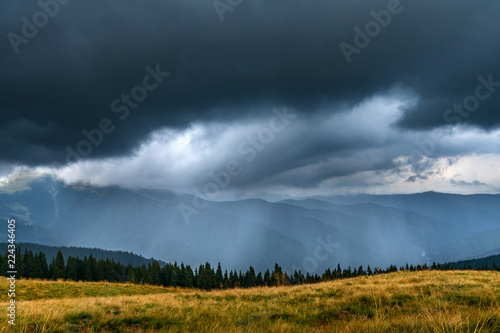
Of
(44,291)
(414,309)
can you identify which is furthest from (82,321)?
(44,291)

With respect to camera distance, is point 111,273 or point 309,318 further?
point 111,273

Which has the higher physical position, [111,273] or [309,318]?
[309,318]

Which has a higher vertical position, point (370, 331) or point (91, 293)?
point (370, 331)

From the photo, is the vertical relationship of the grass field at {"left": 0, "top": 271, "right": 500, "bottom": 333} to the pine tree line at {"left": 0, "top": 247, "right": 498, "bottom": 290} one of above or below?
above

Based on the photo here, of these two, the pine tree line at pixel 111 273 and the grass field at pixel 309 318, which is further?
the pine tree line at pixel 111 273

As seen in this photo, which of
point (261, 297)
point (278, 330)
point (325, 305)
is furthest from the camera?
point (261, 297)

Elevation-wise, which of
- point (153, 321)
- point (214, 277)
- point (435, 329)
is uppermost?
point (435, 329)

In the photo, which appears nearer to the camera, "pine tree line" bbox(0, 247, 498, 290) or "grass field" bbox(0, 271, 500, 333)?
"grass field" bbox(0, 271, 500, 333)

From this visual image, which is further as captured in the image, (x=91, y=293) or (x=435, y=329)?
(x=91, y=293)

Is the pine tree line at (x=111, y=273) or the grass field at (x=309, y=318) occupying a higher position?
the grass field at (x=309, y=318)

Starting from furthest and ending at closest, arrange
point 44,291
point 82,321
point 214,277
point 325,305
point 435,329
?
point 214,277, point 44,291, point 325,305, point 82,321, point 435,329

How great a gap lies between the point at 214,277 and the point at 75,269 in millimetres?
45001

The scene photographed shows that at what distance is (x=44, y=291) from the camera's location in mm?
22688

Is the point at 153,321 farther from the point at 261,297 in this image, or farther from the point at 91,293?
the point at 91,293
